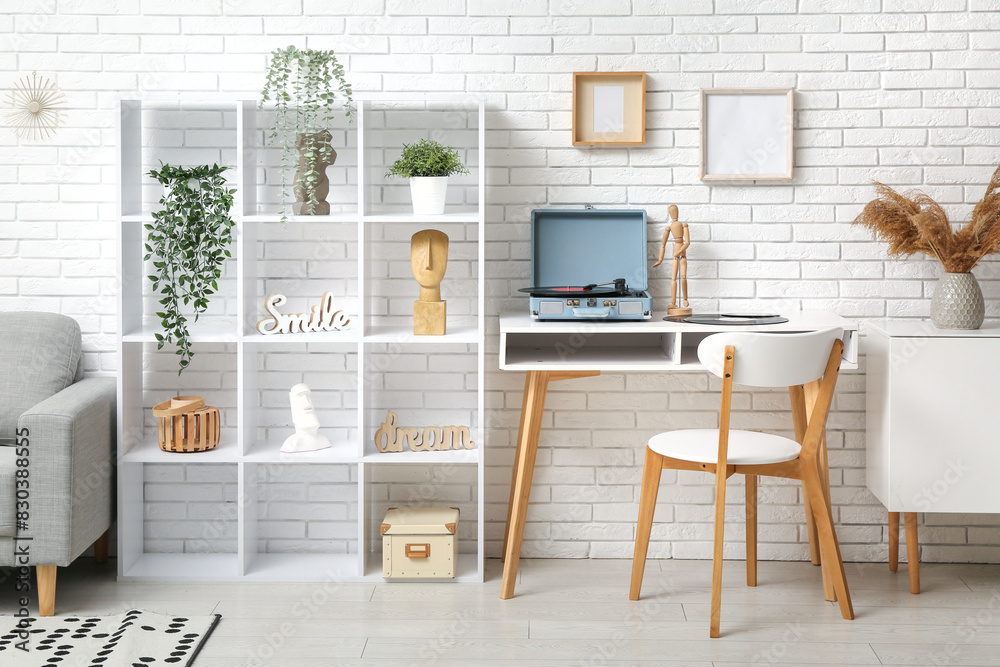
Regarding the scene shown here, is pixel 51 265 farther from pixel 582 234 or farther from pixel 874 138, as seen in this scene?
pixel 874 138

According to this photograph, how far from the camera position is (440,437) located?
9.50ft

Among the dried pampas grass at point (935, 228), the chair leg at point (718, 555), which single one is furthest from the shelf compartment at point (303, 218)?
the dried pampas grass at point (935, 228)

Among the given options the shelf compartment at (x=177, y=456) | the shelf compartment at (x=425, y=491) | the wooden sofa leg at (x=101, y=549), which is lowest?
the wooden sofa leg at (x=101, y=549)

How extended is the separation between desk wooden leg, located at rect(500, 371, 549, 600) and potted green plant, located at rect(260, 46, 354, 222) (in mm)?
872

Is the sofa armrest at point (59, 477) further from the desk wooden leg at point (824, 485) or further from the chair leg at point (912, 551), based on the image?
the chair leg at point (912, 551)

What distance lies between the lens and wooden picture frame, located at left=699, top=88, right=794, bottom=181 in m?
2.92

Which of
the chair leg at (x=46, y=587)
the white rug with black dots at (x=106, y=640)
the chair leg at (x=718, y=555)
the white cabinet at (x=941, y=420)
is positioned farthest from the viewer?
the white cabinet at (x=941, y=420)

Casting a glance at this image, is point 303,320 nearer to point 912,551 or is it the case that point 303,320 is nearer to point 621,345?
point 621,345

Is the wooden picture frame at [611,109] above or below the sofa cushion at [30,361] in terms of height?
above

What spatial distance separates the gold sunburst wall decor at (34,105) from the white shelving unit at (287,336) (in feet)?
1.00

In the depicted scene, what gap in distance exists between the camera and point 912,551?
2.72 meters

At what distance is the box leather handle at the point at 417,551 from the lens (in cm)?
279

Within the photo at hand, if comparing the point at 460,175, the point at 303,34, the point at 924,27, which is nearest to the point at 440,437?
the point at 460,175

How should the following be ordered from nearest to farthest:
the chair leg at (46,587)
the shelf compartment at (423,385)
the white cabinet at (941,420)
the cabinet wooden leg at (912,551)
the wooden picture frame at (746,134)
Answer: the chair leg at (46,587), the white cabinet at (941,420), the cabinet wooden leg at (912,551), the wooden picture frame at (746,134), the shelf compartment at (423,385)
